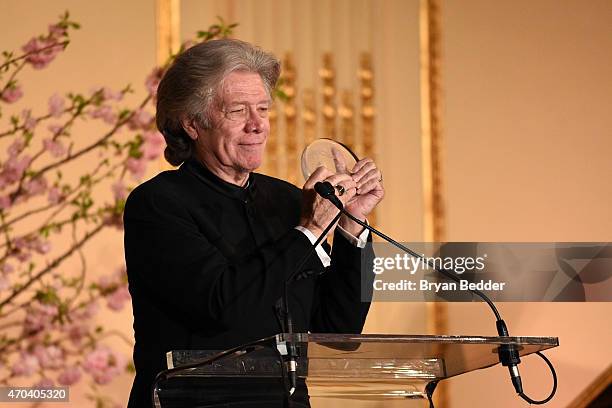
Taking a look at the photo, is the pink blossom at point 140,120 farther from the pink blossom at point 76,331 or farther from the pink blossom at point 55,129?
the pink blossom at point 76,331

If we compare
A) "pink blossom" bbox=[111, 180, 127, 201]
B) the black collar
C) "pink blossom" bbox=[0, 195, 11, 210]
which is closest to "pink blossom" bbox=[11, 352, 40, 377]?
"pink blossom" bbox=[0, 195, 11, 210]

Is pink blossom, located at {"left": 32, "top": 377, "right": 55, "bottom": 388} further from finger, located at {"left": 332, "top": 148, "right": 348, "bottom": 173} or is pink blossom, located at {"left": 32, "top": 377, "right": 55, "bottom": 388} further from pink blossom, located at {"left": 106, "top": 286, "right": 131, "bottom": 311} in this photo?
finger, located at {"left": 332, "top": 148, "right": 348, "bottom": 173}

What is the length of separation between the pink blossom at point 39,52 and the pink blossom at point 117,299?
0.76 metres

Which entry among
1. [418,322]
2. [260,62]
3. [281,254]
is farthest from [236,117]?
[418,322]

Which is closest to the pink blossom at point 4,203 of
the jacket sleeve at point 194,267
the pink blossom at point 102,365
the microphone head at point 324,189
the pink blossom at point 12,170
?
the pink blossom at point 12,170

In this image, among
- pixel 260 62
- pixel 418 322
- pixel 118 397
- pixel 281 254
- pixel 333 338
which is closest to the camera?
pixel 333 338

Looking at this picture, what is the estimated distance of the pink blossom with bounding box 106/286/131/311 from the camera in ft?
11.2

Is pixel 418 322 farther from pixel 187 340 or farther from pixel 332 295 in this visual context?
pixel 187 340

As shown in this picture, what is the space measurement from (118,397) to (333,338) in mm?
2221

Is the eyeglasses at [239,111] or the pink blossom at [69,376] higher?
the eyeglasses at [239,111]

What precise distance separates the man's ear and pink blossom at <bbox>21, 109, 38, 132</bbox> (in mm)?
1574

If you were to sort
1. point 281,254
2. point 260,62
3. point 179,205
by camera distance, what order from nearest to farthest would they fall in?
1. point 281,254
2. point 179,205
3. point 260,62

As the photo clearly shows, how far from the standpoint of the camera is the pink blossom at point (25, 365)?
A: 330cm

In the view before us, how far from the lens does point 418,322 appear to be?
379cm
